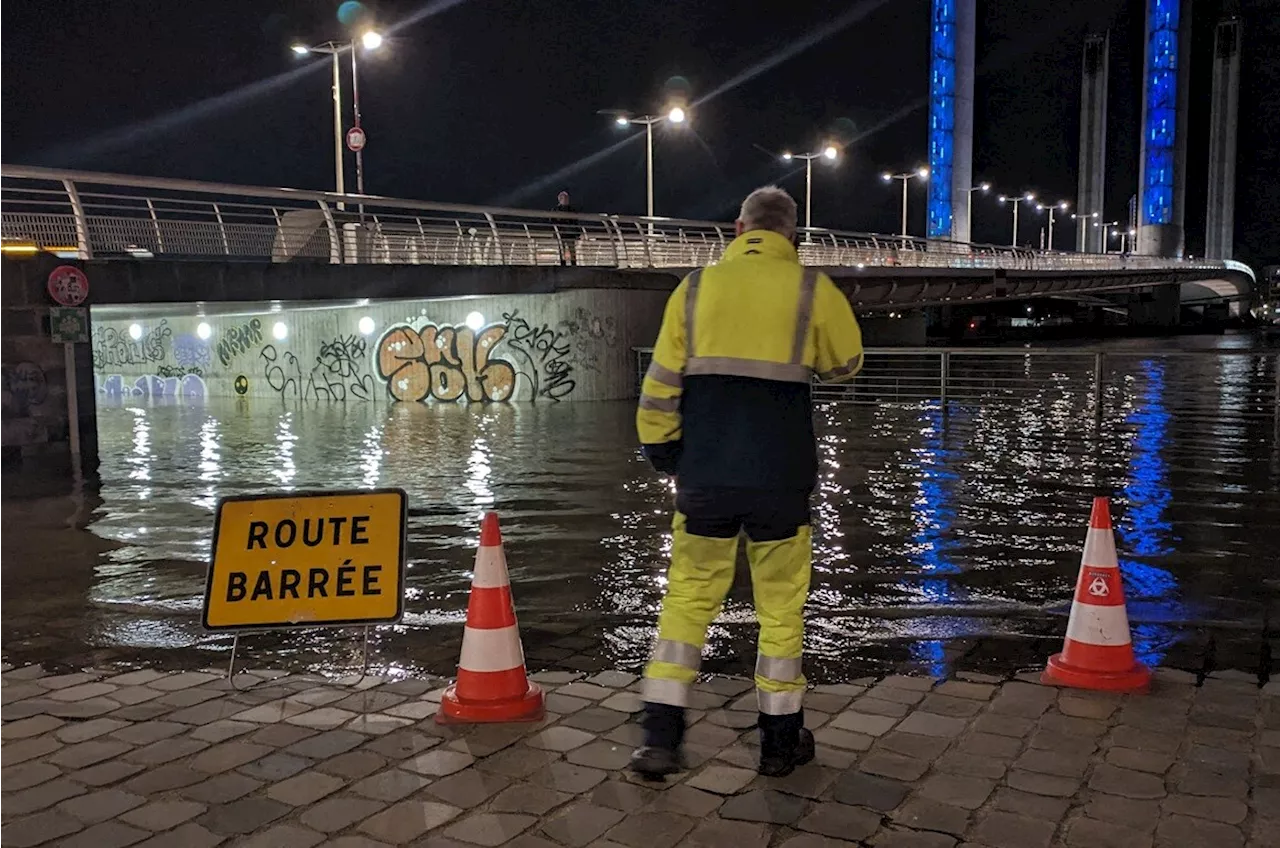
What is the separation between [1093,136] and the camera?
383 feet

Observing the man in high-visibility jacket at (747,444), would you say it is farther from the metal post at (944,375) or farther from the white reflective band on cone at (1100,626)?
the metal post at (944,375)

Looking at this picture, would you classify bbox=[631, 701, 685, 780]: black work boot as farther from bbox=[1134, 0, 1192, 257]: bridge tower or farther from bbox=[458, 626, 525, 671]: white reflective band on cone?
bbox=[1134, 0, 1192, 257]: bridge tower

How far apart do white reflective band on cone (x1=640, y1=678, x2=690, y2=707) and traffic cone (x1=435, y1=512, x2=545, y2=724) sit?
76 cm

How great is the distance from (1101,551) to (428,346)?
812 inches

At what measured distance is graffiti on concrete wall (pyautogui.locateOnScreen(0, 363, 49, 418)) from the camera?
547 inches

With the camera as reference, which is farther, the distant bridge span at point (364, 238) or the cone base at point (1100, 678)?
the distant bridge span at point (364, 238)

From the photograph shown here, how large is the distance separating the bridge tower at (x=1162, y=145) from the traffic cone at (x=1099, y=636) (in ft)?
390

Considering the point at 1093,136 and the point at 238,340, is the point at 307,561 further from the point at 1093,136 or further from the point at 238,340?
the point at 1093,136

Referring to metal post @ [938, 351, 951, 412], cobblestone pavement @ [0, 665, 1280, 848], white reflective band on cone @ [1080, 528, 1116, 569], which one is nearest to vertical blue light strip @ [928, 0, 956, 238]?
metal post @ [938, 351, 951, 412]

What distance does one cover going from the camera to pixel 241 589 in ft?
16.1


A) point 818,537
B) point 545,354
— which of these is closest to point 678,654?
point 818,537

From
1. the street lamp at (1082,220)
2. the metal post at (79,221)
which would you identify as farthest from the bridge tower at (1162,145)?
the metal post at (79,221)

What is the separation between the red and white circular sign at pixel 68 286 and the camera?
556 inches

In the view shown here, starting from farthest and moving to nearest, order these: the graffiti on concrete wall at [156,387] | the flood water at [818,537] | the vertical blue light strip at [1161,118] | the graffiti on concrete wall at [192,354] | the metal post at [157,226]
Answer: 1. the vertical blue light strip at [1161,118]
2. the graffiti on concrete wall at [156,387]
3. the graffiti on concrete wall at [192,354]
4. the metal post at [157,226]
5. the flood water at [818,537]
